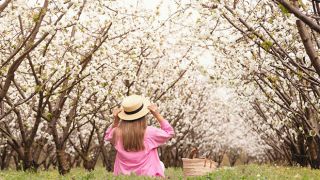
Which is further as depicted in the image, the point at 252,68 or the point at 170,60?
the point at 170,60

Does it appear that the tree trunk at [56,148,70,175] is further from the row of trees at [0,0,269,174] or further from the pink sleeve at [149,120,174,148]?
the pink sleeve at [149,120,174,148]

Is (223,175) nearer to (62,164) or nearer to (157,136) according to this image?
(157,136)

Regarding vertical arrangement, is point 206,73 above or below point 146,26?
below

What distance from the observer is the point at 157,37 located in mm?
14312

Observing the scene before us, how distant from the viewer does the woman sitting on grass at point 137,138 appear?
869cm

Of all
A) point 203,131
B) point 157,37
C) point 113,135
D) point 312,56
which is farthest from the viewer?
point 203,131

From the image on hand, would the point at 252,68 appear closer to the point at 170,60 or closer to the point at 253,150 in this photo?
the point at 170,60

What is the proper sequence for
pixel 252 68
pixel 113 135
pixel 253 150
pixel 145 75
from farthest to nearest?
1. pixel 253 150
2. pixel 145 75
3. pixel 252 68
4. pixel 113 135

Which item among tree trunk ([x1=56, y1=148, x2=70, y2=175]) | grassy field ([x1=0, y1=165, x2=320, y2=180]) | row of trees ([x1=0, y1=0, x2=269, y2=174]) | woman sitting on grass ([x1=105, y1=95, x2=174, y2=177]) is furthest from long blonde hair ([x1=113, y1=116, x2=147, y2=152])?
tree trunk ([x1=56, y1=148, x2=70, y2=175])

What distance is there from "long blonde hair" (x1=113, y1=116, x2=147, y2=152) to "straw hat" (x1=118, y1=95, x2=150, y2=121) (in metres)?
0.08

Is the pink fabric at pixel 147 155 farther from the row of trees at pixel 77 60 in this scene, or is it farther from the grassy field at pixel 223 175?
the row of trees at pixel 77 60

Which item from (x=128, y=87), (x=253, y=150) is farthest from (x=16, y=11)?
(x=253, y=150)

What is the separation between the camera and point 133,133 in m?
8.65

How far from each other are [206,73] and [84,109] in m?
3.98
